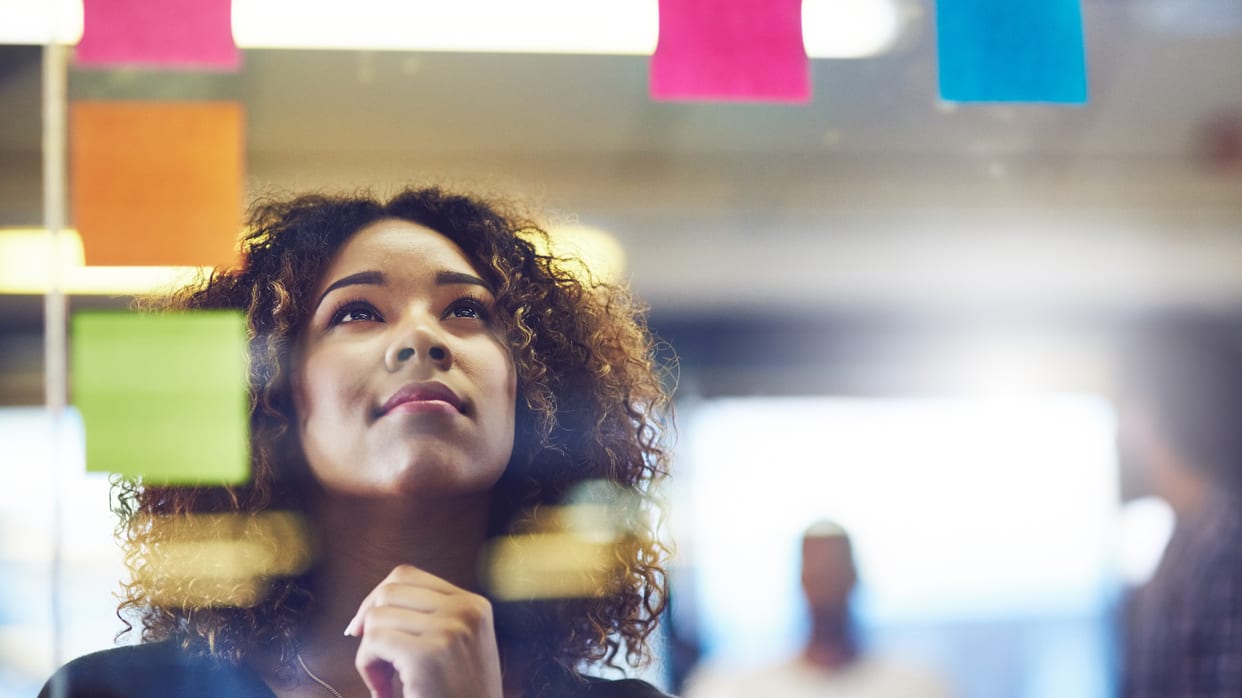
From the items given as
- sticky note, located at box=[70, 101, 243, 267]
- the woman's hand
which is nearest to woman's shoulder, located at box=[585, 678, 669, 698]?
the woman's hand

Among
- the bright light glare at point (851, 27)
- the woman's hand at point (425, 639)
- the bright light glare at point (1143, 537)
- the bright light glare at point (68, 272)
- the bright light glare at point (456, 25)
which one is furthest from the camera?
the bright light glare at point (1143, 537)

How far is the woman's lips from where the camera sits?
1.11 metres

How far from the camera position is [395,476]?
43.8 inches

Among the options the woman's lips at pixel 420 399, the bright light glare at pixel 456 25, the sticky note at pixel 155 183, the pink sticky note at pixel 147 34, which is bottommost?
the woman's lips at pixel 420 399

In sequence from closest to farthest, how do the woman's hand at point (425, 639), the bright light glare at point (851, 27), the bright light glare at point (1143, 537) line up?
the woman's hand at point (425, 639)
the bright light glare at point (851, 27)
the bright light glare at point (1143, 537)

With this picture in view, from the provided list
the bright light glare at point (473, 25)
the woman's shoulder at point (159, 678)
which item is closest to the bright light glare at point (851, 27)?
the bright light glare at point (473, 25)

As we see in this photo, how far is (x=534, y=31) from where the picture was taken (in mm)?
1438

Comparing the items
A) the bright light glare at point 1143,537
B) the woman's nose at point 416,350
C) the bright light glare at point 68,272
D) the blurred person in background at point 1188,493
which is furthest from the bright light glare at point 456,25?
the bright light glare at point 1143,537

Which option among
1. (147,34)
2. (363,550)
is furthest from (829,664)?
(147,34)

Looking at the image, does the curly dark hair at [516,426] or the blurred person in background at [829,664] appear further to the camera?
the blurred person in background at [829,664]

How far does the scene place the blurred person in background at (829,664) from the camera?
1366 mm

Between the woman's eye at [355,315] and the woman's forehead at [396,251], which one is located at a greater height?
the woman's forehead at [396,251]

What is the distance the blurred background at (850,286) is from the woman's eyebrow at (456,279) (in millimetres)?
166

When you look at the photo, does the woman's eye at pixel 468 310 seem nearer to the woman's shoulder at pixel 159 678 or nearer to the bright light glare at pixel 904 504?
the bright light glare at pixel 904 504
